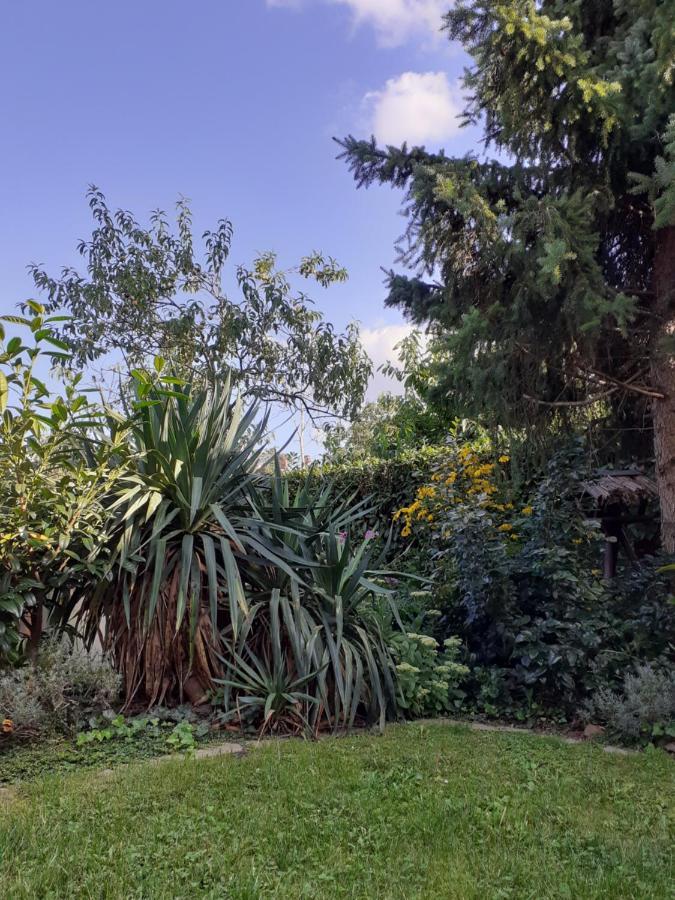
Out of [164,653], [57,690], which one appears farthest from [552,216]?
[57,690]

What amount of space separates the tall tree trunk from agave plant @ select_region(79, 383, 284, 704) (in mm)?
3144

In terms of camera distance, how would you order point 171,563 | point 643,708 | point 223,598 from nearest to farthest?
point 643,708, point 171,563, point 223,598

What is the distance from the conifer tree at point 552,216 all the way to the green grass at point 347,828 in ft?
9.31

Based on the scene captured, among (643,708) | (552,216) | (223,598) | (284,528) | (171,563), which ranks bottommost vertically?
(643,708)

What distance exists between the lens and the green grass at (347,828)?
2.12m

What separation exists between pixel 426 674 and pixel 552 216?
3.31 m

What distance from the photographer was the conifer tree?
445 centimetres

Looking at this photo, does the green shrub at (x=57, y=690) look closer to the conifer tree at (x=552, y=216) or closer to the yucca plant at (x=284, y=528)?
the yucca plant at (x=284, y=528)

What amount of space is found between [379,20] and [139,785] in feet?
24.1

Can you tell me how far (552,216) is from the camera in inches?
177

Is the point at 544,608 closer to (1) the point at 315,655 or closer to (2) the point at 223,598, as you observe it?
(1) the point at 315,655

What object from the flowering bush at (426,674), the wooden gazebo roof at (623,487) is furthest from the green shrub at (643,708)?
the wooden gazebo roof at (623,487)

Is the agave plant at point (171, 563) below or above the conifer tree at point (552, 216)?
below

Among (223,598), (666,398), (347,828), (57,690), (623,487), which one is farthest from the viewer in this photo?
(623,487)
